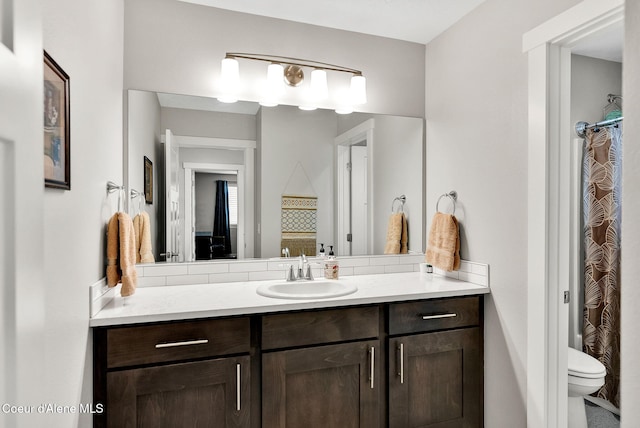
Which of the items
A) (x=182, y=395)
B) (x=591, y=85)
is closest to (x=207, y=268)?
(x=182, y=395)

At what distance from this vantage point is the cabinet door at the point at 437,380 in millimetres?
1856

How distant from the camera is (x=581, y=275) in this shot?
2789 millimetres

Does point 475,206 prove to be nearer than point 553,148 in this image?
No

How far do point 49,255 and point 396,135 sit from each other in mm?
2046

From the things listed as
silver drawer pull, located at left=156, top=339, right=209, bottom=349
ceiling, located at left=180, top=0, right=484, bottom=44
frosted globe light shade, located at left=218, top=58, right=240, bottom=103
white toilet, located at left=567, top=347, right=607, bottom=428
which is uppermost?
ceiling, located at left=180, top=0, right=484, bottom=44

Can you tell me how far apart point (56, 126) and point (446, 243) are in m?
1.92

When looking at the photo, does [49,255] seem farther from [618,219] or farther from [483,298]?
[618,219]

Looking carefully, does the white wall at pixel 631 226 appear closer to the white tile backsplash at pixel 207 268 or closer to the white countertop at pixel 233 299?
the white countertop at pixel 233 299

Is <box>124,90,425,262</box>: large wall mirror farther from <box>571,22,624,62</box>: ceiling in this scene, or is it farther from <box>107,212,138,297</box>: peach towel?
<box>571,22,624,62</box>: ceiling

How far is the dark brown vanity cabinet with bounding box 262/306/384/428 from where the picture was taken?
5.40ft

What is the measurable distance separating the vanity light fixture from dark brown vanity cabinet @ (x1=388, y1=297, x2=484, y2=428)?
129 centimetres

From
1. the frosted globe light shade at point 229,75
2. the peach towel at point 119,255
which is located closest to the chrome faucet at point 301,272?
the peach towel at point 119,255

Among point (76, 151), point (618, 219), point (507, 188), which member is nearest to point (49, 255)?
point (76, 151)

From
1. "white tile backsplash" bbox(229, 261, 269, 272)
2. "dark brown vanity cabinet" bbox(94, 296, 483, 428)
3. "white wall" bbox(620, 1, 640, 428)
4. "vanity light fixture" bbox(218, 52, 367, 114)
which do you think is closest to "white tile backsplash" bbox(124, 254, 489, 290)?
"white tile backsplash" bbox(229, 261, 269, 272)
